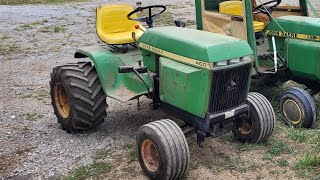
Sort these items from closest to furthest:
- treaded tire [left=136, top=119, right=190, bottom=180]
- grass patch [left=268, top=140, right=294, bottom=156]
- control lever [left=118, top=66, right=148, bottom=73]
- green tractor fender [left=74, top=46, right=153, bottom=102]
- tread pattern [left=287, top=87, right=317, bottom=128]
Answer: treaded tire [left=136, top=119, right=190, bottom=180]
control lever [left=118, top=66, right=148, bottom=73]
grass patch [left=268, top=140, right=294, bottom=156]
green tractor fender [left=74, top=46, right=153, bottom=102]
tread pattern [left=287, top=87, right=317, bottom=128]

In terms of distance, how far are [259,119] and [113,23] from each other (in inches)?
86.7

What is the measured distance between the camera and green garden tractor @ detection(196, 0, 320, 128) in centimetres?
504

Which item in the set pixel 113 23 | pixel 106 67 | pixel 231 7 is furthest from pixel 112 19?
pixel 231 7

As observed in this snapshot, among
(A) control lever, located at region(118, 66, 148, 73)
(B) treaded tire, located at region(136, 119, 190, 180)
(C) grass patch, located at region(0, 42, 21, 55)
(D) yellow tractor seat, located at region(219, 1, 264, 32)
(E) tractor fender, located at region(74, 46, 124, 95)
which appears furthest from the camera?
(C) grass patch, located at region(0, 42, 21, 55)

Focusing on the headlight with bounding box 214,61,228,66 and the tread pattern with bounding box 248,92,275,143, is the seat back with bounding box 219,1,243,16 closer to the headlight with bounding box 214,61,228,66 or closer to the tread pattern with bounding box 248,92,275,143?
the tread pattern with bounding box 248,92,275,143

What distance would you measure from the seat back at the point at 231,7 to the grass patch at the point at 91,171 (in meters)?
2.79

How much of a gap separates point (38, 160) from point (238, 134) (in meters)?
2.09

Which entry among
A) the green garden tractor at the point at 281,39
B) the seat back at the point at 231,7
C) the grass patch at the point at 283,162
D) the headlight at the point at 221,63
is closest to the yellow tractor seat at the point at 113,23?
the green garden tractor at the point at 281,39

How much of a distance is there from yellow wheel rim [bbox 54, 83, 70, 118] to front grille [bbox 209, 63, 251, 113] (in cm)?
203

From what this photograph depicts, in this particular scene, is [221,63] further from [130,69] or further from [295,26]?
[295,26]

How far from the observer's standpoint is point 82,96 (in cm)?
458

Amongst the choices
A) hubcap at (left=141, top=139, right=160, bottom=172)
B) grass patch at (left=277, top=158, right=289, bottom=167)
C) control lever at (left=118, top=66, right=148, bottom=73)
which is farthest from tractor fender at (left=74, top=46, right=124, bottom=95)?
grass patch at (left=277, top=158, right=289, bottom=167)

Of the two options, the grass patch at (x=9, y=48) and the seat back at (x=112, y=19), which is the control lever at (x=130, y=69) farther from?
the grass patch at (x=9, y=48)

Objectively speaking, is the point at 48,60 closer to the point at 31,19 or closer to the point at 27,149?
the point at 27,149
